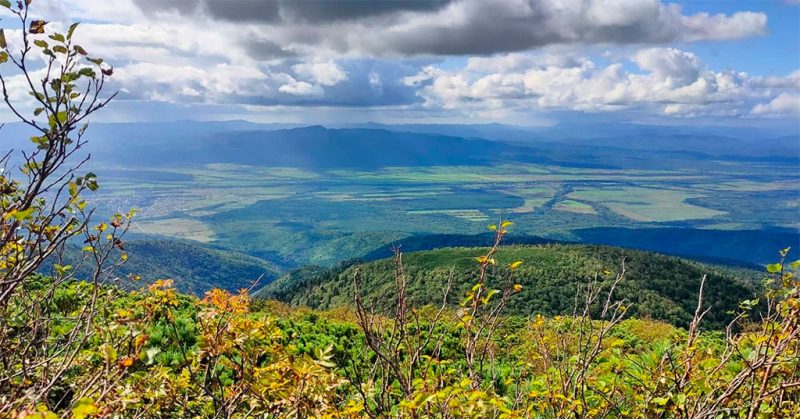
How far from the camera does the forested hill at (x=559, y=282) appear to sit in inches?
2566

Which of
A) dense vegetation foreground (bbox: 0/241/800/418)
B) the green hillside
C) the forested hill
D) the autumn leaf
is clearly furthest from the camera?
the green hillside

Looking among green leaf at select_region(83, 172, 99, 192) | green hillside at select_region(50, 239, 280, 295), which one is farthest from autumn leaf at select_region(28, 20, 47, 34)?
green hillside at select_region(50, 239, 280, 295)

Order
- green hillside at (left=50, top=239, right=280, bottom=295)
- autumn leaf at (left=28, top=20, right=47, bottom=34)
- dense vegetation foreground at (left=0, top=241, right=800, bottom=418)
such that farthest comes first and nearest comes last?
1. green hillside at (left=50, top=239, right=280, bottom=295)
2. dense vegetation foreground at (left=0, top=241, right=800, bottom=418)
3. autumn leaf at (left=28, top=20, right=47, bottom=34)

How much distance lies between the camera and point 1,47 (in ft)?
10.5

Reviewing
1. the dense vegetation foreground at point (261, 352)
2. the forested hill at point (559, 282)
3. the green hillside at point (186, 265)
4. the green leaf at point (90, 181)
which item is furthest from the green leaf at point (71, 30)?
the green hillside at point (186, 265)

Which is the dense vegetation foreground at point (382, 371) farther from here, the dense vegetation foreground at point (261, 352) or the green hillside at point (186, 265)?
the green hillside at point (186, 265)

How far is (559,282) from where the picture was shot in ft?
251

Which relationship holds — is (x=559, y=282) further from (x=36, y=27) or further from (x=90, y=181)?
(x=36, y=27)

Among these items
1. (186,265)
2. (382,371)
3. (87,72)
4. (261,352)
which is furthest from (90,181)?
(186,265)

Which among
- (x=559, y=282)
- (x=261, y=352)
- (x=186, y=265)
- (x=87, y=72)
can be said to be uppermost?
(x=87, y=72)

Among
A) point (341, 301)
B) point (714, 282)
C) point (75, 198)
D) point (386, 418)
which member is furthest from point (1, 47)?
point (714, 282)

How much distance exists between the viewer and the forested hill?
65.2m

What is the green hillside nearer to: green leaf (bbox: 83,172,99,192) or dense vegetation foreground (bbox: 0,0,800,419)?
dense vegetation foreground (bbox: 0,0,800,419)

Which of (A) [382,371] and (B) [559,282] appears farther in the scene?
(B) [559,282]
